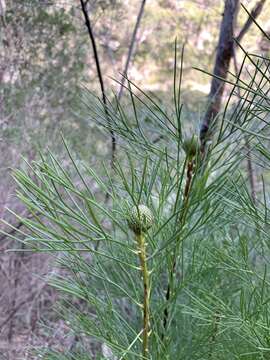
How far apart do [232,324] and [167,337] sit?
79 mm

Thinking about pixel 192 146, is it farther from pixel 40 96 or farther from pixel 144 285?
pixel 40 96

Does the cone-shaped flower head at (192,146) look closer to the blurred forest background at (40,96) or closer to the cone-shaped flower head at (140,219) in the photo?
the cone-shaped flower head at (140,219)

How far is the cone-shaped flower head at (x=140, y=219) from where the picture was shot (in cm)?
47

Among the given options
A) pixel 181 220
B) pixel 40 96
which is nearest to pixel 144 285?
pixel 181 220

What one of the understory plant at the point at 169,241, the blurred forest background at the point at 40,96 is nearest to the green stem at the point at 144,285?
the understory plant at the point at 169,241

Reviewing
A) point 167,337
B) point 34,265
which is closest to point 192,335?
point 167,337

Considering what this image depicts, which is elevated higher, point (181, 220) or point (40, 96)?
point (40, 96)

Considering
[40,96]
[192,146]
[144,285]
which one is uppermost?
[40,96]

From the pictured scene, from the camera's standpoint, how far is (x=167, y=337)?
1.94ft

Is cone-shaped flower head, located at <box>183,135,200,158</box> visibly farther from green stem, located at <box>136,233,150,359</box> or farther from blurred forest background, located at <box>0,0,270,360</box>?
blurred forest background, located at <box>0,0,270,360</box>

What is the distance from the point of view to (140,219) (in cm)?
47

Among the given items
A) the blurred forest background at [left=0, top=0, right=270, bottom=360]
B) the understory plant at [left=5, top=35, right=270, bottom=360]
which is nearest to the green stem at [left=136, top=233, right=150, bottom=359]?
the understory plant at [left=5, top=35, right=270, bottom=360]

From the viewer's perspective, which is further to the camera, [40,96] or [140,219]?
[40,96]

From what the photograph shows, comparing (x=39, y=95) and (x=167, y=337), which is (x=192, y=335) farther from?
(x=39, y=95)
